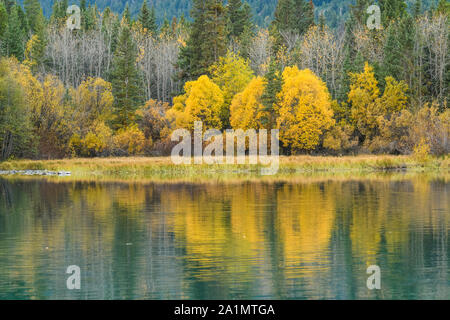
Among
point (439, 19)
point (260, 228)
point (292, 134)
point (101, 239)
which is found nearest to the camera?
point (101, 239)

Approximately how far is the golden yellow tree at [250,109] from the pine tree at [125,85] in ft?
44.7

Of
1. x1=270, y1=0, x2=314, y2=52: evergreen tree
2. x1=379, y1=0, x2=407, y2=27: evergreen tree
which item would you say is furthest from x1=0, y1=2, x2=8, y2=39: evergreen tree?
x1=379, y1=0, x2=407, y2=27: evergreen tree

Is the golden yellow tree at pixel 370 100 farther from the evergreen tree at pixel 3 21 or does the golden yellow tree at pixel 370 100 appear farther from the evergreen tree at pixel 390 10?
the evergreen tree at pixel 3 21

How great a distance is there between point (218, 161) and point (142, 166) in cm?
776

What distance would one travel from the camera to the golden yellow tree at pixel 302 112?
78125 mm

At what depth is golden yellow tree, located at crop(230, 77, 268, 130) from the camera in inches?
3145

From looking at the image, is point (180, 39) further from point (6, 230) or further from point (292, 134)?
point (6, 230)

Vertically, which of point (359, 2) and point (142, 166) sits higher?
point (359, 2)

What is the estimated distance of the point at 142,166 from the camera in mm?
69000

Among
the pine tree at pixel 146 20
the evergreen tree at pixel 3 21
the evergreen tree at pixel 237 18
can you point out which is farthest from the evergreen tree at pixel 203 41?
the evergreen tree at pixel 3 21
